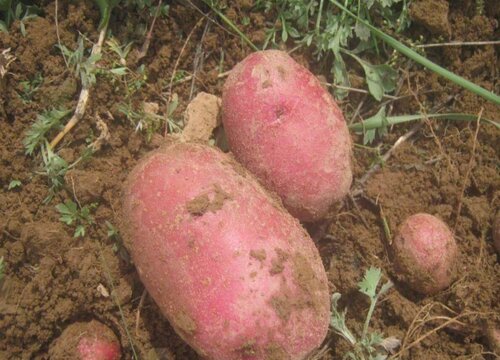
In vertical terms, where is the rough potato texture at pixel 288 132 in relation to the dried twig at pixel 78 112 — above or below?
above

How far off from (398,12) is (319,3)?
381mm

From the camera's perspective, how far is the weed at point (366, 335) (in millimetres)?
2000

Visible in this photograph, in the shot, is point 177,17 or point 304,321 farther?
point 177,17

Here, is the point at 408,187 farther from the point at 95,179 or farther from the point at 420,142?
the point at 95,179

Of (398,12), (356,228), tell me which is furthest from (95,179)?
(398,12)

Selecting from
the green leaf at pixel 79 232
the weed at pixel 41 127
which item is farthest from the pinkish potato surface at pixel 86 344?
the weed at pixel 41 127

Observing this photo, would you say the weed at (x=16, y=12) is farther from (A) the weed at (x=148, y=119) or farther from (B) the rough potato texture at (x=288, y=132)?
(B) the rough potato texture at (x=288, y=132)

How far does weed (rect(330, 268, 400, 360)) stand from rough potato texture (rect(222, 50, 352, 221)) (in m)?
0.41

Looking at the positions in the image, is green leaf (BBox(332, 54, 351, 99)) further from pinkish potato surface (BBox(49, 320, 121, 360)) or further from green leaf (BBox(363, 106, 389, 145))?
pinkish potato surface (BBox(49, 320, 121, 360))

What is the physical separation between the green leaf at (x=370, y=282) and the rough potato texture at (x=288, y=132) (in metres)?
0.39

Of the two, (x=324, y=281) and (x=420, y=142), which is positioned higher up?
(x=420, y=142)

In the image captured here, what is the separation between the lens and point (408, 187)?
2.23 m

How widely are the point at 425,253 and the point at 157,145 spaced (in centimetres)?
122

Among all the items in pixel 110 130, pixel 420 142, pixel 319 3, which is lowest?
pixel 110 130
